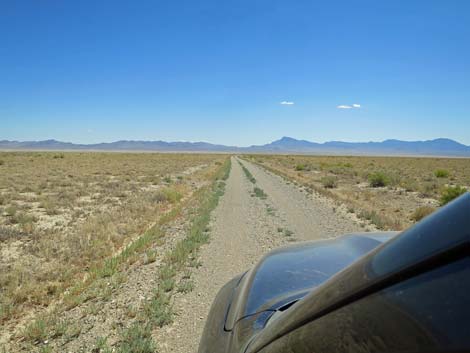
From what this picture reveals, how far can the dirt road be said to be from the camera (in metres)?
4.04

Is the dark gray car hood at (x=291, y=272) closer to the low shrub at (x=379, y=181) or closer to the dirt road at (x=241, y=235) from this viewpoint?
the dirt road at (x=241, y=235)

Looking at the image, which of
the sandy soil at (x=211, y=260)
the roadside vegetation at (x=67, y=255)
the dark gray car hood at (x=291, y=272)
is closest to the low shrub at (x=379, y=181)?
the sandy soil at (x=211, y=260)

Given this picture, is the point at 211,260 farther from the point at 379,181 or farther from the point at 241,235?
the point at 379,181

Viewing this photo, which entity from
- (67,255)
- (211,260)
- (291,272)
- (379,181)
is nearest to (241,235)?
(211,260)

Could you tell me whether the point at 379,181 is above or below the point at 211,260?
above

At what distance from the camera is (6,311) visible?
4.35 m

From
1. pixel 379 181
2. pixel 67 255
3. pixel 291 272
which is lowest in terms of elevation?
pixel 67 255

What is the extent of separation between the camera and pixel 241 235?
321 inches

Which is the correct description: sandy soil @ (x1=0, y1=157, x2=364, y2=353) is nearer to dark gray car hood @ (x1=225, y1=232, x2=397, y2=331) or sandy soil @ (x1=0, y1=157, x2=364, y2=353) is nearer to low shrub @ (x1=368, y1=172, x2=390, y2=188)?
dark gray car hood @ (x1=225, y1=232, x2=397, y2=331)

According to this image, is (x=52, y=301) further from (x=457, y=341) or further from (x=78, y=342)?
(x=457, y=341)

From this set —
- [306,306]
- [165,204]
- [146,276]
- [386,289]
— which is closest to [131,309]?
[146,276]

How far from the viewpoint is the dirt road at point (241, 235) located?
4035 millimetres

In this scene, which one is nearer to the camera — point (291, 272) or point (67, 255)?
point (291, 272)

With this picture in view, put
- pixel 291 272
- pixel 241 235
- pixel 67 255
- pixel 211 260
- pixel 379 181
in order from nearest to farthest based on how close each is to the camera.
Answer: pixel 291 272, pixel 211 260, pixel 67 255, pixel 241 235, pixel 379 181
